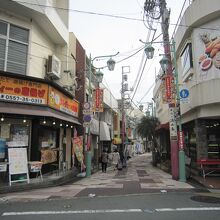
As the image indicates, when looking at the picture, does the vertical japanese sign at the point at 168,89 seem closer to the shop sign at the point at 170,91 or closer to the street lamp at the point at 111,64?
the shop sign at the point at 170,91

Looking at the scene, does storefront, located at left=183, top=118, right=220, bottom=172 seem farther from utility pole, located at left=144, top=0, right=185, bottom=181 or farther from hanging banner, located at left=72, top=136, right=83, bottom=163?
hanging banner, located at left=72, top=136, right=83, bottom=163

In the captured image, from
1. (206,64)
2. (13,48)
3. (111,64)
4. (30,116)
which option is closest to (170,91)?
(206,64)

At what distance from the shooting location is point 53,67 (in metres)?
17.0

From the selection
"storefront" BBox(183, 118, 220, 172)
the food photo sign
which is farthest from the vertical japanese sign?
"storefront" BBox(183, 118, 220, 172)

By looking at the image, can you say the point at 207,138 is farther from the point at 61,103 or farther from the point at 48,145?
the point at 48,145

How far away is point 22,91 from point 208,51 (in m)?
10.7

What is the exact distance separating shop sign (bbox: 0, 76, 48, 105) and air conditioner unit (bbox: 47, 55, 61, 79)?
283 cm

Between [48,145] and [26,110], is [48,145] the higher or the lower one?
the lower one

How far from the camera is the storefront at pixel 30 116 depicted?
12938mm

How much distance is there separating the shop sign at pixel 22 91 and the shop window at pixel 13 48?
154cm

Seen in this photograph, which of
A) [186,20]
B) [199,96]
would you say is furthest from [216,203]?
[186,20]

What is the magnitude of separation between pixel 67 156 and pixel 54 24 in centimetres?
914

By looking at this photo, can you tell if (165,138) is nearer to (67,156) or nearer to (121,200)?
(67,156)

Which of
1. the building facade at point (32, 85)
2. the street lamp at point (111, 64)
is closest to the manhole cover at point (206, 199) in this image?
the building facade at point (32, 85)
